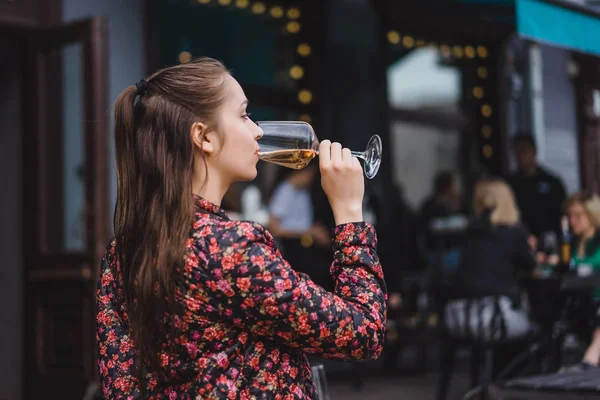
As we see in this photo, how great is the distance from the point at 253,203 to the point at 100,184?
15.3ft

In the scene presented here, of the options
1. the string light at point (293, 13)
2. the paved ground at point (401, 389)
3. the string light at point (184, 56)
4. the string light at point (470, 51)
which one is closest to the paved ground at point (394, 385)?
the paved ground at point (401, 389)

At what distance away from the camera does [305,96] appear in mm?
7195

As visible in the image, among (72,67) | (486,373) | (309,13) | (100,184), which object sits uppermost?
(309,13)

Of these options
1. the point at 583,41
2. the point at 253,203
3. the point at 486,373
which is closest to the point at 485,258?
the point at 486,373

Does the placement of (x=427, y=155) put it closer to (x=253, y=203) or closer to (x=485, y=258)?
(x=253, y=203)

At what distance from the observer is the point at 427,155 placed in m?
10.6

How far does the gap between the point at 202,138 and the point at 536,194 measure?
5992mm

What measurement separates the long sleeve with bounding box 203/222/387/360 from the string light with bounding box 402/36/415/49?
22.5 feet

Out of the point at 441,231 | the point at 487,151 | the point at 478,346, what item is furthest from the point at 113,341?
the point at 487,151

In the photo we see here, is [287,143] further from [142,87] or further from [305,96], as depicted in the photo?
[305,96]

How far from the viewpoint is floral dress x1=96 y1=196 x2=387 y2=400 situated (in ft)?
4.53

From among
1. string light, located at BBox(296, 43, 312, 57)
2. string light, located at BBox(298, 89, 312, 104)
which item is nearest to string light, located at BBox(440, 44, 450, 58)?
string light, located at BBox(296, 43, 312, 57)

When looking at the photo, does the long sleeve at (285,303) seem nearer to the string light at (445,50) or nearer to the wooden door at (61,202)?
the wooden door at (61,202)

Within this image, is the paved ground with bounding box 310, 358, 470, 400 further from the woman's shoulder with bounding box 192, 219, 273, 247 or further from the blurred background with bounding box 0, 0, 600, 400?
the woman's shoulder with bounding box 192, 219, 273, 247
